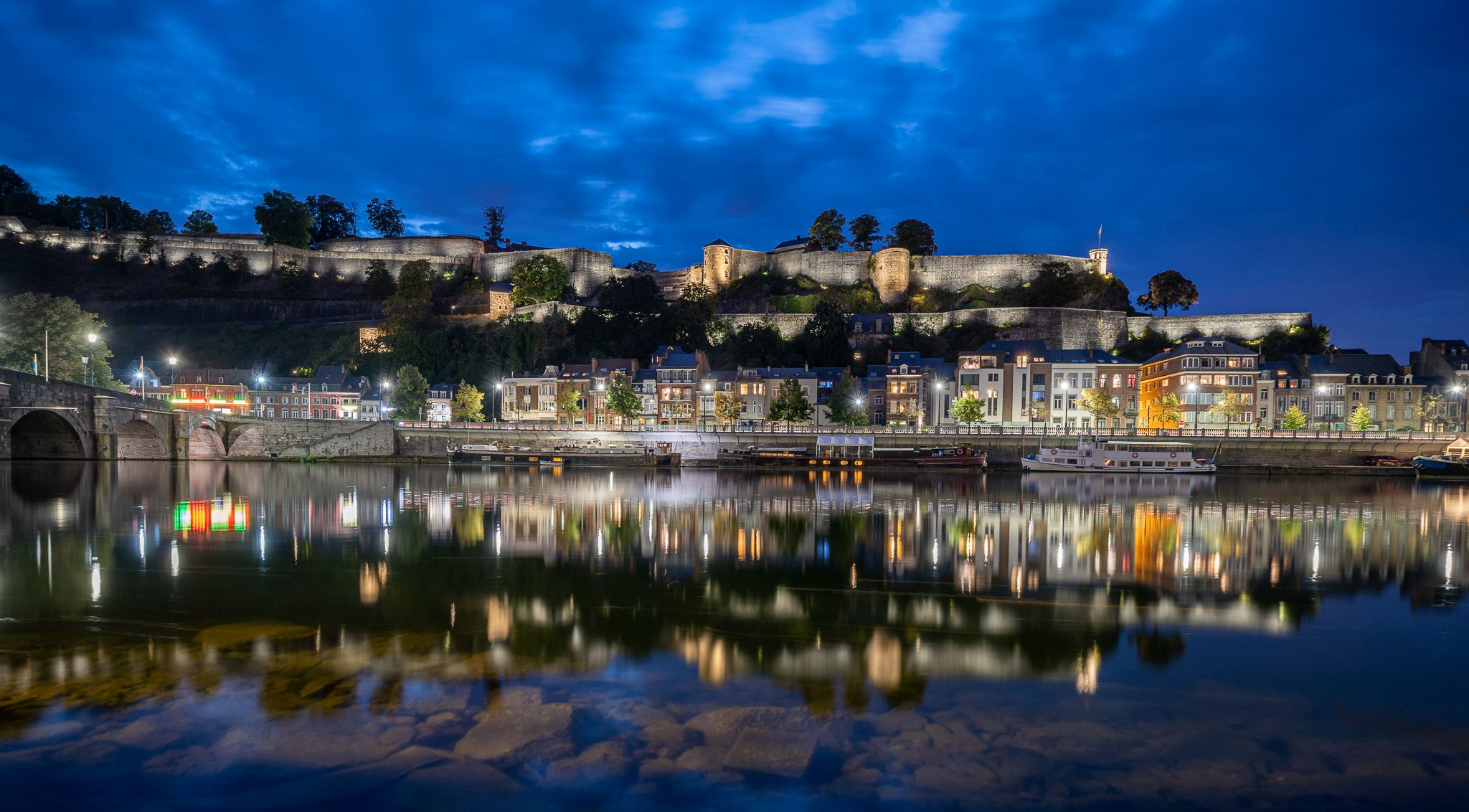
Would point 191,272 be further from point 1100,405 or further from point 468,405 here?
point 1100,405

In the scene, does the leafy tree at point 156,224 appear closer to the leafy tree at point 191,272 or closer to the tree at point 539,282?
the leafy tree at point 191,272

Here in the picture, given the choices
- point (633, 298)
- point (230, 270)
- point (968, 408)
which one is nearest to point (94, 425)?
point (633, 298)

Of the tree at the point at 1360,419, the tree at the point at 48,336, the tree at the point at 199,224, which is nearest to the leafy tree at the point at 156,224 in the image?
the tree at the point at 199,224

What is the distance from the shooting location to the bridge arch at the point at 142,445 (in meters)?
39.3

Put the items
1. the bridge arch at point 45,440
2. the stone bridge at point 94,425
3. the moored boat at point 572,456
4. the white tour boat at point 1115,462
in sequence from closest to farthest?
the stone bridge at point 94,425
the bridge arch at point 45,440
the white tour boat at point 1115,462
the moored boat at point 572,456

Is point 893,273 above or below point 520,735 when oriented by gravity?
above

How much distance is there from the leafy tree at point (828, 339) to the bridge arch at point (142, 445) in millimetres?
43228

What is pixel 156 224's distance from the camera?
88250 mm

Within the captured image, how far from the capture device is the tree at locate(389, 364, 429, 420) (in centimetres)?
5491

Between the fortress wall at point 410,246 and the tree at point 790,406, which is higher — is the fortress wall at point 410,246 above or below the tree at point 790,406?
above

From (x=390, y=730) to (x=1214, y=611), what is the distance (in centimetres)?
975

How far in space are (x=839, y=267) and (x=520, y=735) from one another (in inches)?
2919

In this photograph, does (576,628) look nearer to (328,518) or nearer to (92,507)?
(328,518)

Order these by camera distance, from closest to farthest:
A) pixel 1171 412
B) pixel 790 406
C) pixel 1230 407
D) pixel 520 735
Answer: pixel 520 735
pixel 1230 407
pixel 1171 412
pixel 790 406
